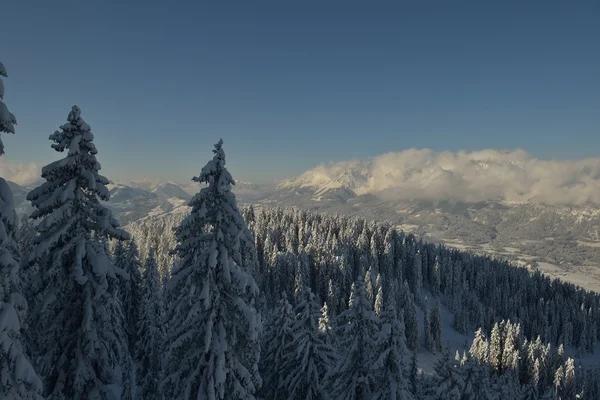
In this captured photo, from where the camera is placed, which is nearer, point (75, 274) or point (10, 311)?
point (10, 311)

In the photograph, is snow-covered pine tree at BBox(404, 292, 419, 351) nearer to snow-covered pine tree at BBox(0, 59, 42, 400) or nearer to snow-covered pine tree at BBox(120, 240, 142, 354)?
snow-covered pine tree at BBox(120, 240, 142, 354)

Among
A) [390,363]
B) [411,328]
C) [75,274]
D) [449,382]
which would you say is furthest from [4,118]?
[411,328]

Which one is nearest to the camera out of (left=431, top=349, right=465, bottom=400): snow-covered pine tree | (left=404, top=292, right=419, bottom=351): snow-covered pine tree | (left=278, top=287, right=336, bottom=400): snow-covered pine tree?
(left=278, top=287, right=336, bottom=400): snow-covered pine tree

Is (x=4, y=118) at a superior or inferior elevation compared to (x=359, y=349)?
superior

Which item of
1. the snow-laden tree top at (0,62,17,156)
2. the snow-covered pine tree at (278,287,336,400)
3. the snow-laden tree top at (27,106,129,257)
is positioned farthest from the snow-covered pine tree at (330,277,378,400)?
the snow-laden tree top at (0,62,17,156)

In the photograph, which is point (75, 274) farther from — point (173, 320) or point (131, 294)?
point (131, 294)

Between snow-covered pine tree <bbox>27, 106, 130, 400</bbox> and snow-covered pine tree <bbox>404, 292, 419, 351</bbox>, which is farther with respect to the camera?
snow-covered pine tree <bbox>404, 292, 419, 351</bbox>

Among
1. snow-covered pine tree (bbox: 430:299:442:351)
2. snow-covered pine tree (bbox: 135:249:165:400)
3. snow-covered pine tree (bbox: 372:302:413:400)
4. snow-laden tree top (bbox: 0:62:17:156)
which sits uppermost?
snow-laden tree top (bbox: 0:62:17:156)

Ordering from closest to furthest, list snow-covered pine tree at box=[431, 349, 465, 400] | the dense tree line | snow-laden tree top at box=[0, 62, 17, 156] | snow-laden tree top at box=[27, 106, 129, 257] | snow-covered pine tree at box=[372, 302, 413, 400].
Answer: snow-laden tree top at box=[0, 62, 17, 156], the dense tree line, snow-laden tree top at box=[27, 106, 129, 257], snow-covered pine tree at box=[372, 302, 413, 400], snow-covered pine tree at box=[431, 349, 465, 400]
